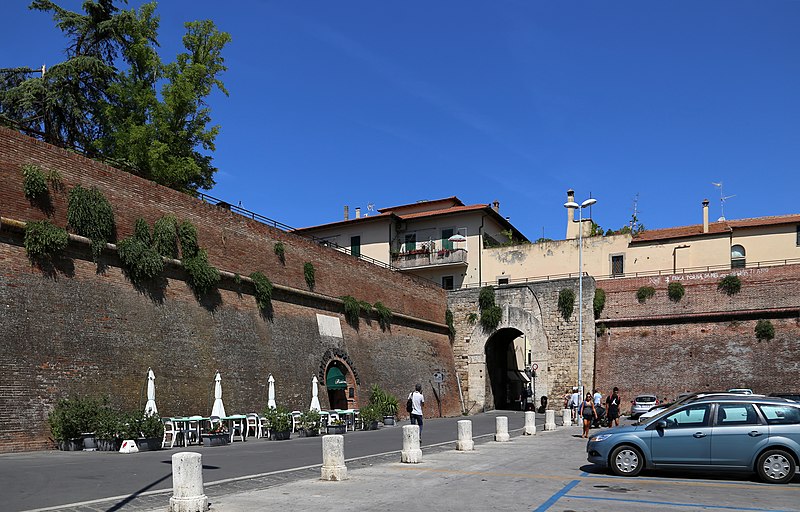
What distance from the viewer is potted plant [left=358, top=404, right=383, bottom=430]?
83.6ft

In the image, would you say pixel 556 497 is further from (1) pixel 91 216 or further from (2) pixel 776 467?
(1) pixel 91 216

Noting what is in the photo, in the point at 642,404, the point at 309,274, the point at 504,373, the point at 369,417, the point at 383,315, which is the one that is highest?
the point at 309,274

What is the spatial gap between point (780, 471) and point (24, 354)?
644 inches

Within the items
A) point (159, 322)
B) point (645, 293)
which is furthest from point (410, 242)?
point (159, 322)

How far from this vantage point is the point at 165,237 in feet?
72.6

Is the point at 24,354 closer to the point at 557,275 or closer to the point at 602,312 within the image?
the point at 602,312

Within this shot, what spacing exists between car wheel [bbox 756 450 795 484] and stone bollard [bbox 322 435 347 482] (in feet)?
23.2

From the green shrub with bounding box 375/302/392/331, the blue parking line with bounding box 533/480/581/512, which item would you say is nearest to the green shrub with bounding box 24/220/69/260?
the blue parking line with bounding box 533/480/581/512

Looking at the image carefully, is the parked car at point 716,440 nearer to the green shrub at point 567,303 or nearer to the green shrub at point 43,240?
the green shrub at point 43,240

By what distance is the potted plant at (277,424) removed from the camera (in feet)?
69.1

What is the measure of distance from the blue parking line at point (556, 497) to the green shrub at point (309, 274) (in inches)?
782

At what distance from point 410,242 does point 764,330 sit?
82.7 ft

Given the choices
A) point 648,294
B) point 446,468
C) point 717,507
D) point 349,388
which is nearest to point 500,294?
point 648,294

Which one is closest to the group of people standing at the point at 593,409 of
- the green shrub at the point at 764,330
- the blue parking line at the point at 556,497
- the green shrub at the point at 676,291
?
the blue parking line at the point at 556,497
